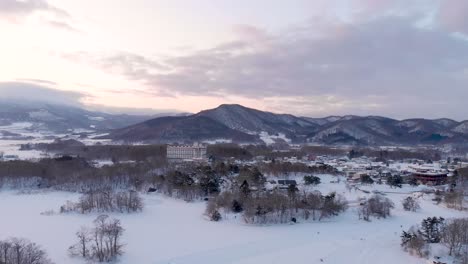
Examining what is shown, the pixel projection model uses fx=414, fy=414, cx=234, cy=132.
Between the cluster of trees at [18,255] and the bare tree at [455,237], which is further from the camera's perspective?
the bare tree at [455,237]

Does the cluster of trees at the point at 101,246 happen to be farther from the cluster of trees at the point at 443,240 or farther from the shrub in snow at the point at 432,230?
the shrub in snow at the point at 432,230

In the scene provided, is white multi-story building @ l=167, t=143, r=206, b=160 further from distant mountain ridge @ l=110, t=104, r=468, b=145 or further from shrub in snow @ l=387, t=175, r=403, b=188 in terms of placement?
distant mountain ridge @ l=110, t=104, r=468, b=145

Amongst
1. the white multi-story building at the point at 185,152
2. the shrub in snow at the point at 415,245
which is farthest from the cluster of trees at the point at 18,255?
the white multi-story building at the point at 185,152

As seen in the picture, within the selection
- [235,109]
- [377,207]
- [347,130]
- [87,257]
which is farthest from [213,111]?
[87,257]

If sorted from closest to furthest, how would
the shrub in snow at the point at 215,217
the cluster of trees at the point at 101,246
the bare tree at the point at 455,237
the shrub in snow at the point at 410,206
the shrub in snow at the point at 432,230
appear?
1. the cluster of trees at the point at 101,246
2. the bare tree at the point at 455,237
3. the shrub in snow at the point at 432,230
4. the shrub in snow at the point at 215,217
5. the shrub in snow at the point at 410,206

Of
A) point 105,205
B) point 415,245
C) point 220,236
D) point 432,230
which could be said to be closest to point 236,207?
point 220,236

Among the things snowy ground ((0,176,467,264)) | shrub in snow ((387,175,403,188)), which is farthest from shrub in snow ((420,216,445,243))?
shrub in snow ((387,175,403,188))
